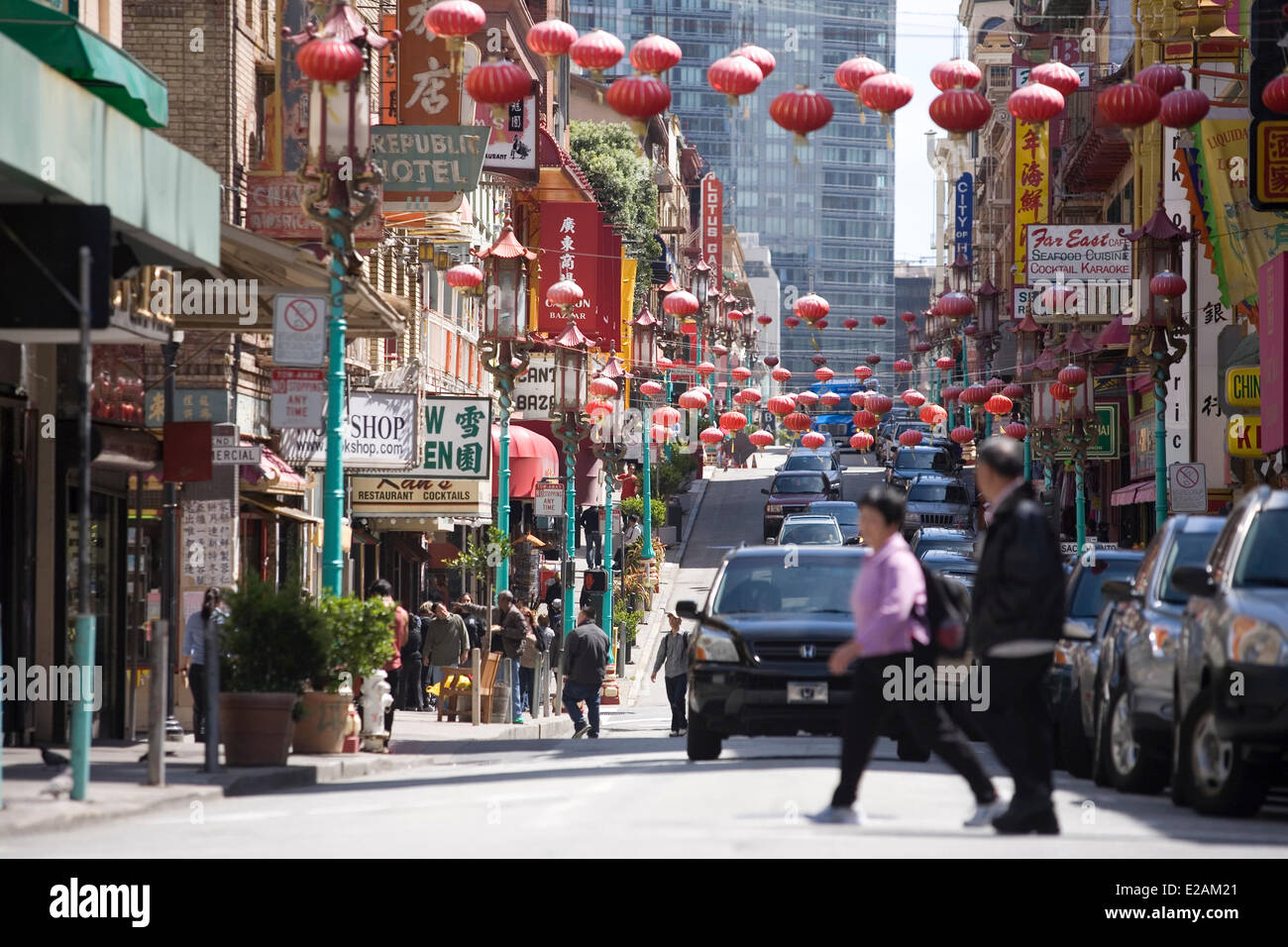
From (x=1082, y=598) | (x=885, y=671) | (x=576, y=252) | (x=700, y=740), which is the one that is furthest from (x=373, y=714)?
(x=576, y=252)

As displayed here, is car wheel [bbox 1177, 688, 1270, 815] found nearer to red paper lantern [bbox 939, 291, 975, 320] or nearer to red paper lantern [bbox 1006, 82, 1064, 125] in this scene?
red paper lantern [bbox 1006, 82, 1064, 125]

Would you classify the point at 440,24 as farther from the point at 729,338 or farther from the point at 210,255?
the point at 729,338

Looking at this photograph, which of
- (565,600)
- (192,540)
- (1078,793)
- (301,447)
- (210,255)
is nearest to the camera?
(1078,793)

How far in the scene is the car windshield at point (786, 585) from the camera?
1803 cm

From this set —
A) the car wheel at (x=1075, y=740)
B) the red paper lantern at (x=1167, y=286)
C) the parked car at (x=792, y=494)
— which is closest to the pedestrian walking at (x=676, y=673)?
the red paper lantern at (x=1167, y=286)

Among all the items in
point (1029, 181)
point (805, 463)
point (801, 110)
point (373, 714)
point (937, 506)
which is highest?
point (1029, 181)

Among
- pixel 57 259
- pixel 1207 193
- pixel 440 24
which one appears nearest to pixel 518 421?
pixel 1207 193

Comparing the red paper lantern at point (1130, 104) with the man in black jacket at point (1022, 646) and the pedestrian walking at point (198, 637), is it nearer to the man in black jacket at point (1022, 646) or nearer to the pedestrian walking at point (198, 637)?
the pedestrian walking at point (198, 637)

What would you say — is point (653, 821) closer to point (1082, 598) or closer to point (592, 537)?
point (1082, 598)

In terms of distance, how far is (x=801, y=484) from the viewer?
211ft

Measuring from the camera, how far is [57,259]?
14.8 metres

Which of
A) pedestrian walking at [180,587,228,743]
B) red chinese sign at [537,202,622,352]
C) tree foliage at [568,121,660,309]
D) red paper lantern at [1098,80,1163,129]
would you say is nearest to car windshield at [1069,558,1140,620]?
red paper lantern at [1098,80,1163,129]

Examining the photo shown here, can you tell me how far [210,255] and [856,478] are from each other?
7941 centimetres

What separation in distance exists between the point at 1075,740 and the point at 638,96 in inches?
291
